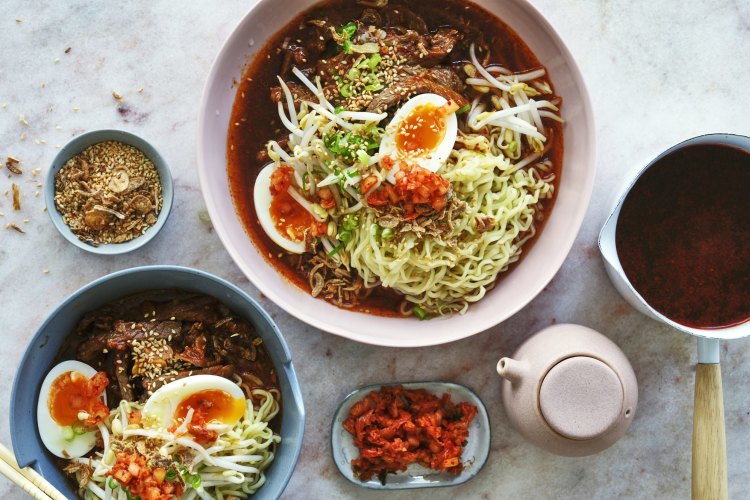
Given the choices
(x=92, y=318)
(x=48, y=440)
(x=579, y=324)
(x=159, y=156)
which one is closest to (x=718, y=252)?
(x=579, y=324)

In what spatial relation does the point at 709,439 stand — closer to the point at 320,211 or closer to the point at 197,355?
the point at 320,211

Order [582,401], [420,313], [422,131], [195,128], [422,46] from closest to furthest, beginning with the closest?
1. [582,401]
2. [422,131]
3. [422,46]
4. [420,313]
5. [195,128]

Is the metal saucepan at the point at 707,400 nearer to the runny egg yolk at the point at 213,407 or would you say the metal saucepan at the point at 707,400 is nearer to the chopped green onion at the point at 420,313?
the chopped green onion at the point at 420,313

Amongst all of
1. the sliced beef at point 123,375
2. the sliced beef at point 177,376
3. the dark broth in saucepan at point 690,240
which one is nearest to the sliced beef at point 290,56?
the sliced beef at point 177,376

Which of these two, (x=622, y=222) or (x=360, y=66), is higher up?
(x=360, y=66)

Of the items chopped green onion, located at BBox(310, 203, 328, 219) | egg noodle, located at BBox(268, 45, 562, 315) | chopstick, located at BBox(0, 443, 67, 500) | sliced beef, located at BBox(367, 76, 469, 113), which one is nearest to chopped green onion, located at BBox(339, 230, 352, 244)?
egg noodle, located at BBox(268, 45, 562, 315)

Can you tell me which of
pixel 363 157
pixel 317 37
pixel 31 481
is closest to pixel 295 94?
pixel 317 37

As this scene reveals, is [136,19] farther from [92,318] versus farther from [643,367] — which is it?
[643,367]
